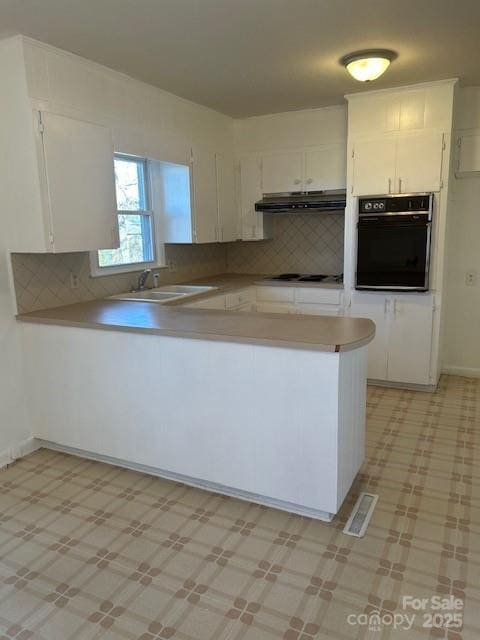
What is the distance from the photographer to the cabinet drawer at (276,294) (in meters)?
4.31

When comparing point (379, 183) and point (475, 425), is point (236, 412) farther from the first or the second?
point (379, 183)

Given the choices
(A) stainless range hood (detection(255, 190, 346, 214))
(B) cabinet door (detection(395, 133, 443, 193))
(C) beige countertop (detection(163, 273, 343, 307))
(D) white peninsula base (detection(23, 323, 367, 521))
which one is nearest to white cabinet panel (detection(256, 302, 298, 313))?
(C) beige countertop (detection(163, 273, 343, 307))

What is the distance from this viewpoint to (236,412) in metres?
2.35

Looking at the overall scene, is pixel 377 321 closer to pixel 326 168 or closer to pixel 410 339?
pixel 410 339

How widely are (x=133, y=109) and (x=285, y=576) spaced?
3034mm

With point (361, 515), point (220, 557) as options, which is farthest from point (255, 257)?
point (220, 557)

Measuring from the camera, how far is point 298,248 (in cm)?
479

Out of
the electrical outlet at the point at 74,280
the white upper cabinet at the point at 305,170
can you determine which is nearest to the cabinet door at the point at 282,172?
the white upper cabinet at the point at 305,170

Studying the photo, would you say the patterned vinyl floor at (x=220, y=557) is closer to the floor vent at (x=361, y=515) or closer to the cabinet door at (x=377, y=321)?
the floor vent at (x=361, y=515)

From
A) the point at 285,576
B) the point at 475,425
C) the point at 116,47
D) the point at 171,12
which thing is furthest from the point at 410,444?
the point at 116,47

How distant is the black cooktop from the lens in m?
4.39

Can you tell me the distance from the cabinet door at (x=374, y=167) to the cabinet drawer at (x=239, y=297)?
1251 millimetres

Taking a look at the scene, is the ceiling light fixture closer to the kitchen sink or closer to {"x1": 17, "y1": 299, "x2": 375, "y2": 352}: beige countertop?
{"x1": 17, "y1": 299, "x2": 375, "y2": 352}: beige countertop

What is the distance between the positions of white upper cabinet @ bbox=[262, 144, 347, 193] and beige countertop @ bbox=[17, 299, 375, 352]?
6.55ft
